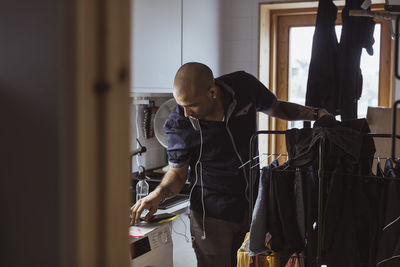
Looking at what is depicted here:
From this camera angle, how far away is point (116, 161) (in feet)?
1.56

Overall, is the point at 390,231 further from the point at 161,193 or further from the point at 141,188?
the point at 141,188

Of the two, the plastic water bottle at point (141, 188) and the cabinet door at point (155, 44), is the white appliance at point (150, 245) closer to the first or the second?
the plastic water bottle at point (141, 188)

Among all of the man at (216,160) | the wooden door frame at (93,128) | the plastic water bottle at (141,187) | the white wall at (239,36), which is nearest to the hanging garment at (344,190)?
the man at (216,160)

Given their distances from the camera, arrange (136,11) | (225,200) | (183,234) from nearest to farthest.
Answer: (225,200) < (136,11) < (183,234)

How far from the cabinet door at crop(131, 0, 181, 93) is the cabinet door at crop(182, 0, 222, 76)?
11 centimetres

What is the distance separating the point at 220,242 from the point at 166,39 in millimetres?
1149

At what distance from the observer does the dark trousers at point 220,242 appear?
2.08 meters

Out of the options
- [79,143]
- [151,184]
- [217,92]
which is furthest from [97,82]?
[151,184]

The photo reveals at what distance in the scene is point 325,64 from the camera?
8.89 ft

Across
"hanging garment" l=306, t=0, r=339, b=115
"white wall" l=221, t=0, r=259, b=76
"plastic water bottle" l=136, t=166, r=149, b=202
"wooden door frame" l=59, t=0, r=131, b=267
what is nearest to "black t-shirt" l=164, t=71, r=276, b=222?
"plastic water bottle" l=136, t=166, r=149, b=202

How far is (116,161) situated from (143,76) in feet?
6.46

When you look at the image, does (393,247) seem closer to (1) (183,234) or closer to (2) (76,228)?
(2) (76,228)

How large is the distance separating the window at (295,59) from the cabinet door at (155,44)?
92 centimetres

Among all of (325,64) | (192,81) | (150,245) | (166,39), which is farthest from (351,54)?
(150,245)
